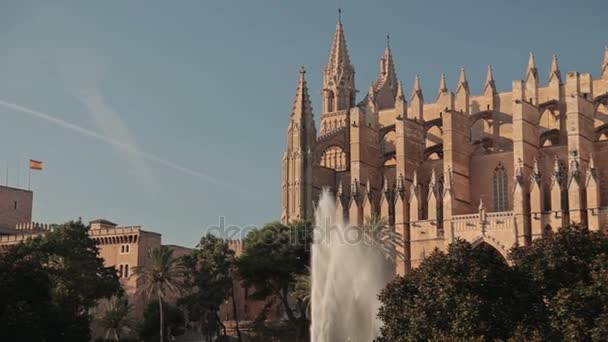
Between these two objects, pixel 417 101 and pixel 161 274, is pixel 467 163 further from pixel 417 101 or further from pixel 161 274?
pixel 161 274

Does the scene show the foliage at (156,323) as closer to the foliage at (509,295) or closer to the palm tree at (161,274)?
the palm tree at (161,274)

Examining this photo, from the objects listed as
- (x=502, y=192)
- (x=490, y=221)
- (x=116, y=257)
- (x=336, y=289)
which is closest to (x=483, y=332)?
(x=336, y=289)

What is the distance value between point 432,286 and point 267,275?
25.8 m

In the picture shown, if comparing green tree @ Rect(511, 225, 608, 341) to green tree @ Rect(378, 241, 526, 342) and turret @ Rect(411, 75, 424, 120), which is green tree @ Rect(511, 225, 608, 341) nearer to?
green tree @ Rect(378, 241, 526, 342)

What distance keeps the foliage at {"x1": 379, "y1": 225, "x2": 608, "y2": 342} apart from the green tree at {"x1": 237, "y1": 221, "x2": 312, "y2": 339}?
22314 mm

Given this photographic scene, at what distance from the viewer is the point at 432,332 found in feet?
113

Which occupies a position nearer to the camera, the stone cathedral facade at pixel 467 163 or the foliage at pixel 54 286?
the foliage at pixel 54 286

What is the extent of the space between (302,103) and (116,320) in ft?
62.7

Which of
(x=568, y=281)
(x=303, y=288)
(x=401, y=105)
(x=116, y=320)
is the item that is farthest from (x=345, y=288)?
(x=401, y=105)

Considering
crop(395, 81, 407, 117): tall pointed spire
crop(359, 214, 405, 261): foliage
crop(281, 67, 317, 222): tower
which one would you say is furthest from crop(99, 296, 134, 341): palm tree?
crop(395, 81, 407, 117): tall pointed spire

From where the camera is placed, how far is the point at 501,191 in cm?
6381

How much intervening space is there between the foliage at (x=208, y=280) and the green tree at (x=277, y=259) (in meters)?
1.14

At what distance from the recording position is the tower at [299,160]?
219ft

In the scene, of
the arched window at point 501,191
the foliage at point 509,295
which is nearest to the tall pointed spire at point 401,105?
the arched window at point 501,191
